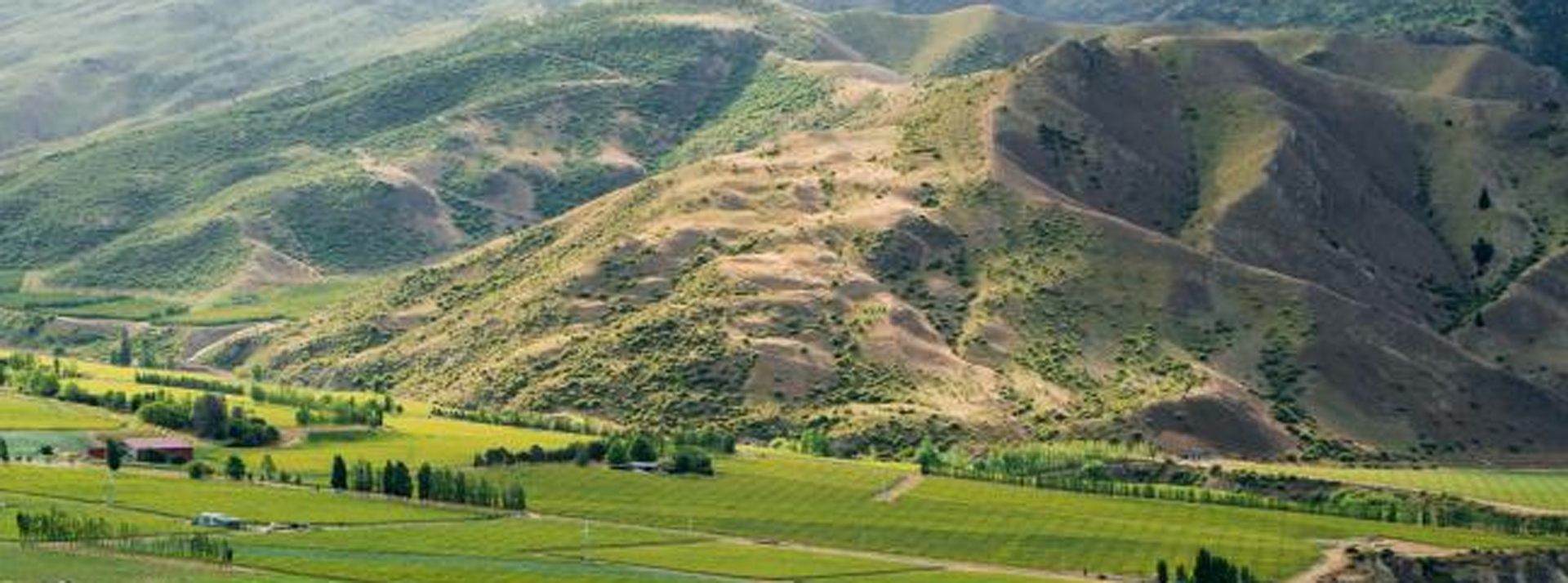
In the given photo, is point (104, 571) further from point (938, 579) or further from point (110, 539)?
point (938, 579)

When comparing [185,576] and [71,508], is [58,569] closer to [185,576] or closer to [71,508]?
[185,576]

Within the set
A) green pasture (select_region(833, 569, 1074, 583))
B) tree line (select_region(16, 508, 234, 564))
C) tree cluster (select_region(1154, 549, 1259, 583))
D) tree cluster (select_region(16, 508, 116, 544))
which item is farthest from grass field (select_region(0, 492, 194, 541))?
tree cluster (select_region(1154, 549, 1259, 583))

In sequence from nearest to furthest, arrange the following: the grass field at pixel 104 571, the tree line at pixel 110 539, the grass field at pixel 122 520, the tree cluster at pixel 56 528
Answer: the grass field at pixel 104 571
the tree line at pixel 110 539
the tree cluster at pixel 56 528
the grass field at pixel 122 520

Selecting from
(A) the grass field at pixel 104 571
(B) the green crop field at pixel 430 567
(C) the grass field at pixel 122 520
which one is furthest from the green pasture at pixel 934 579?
(C) the grass field at pixel 122 520

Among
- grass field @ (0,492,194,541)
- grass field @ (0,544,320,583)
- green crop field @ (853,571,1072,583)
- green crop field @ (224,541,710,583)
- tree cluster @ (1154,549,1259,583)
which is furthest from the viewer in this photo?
green crop field @ (853,571,1072,583)

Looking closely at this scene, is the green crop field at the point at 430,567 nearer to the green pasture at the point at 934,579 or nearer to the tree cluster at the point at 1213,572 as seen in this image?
the green pasture at the point at 934,579

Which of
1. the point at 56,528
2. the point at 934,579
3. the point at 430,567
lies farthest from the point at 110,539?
the point at 934,579

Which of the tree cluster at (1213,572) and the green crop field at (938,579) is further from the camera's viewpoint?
the green crop field at (938,579)

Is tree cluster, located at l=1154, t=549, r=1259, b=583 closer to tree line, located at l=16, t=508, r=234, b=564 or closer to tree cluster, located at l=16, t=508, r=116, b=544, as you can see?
tree line, located at l=16, t=508, r=234, b=564

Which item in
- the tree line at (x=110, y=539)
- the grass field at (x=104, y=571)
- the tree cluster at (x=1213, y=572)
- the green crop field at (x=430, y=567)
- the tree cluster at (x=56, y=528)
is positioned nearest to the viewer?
the grass field at (x=104, y=571)
